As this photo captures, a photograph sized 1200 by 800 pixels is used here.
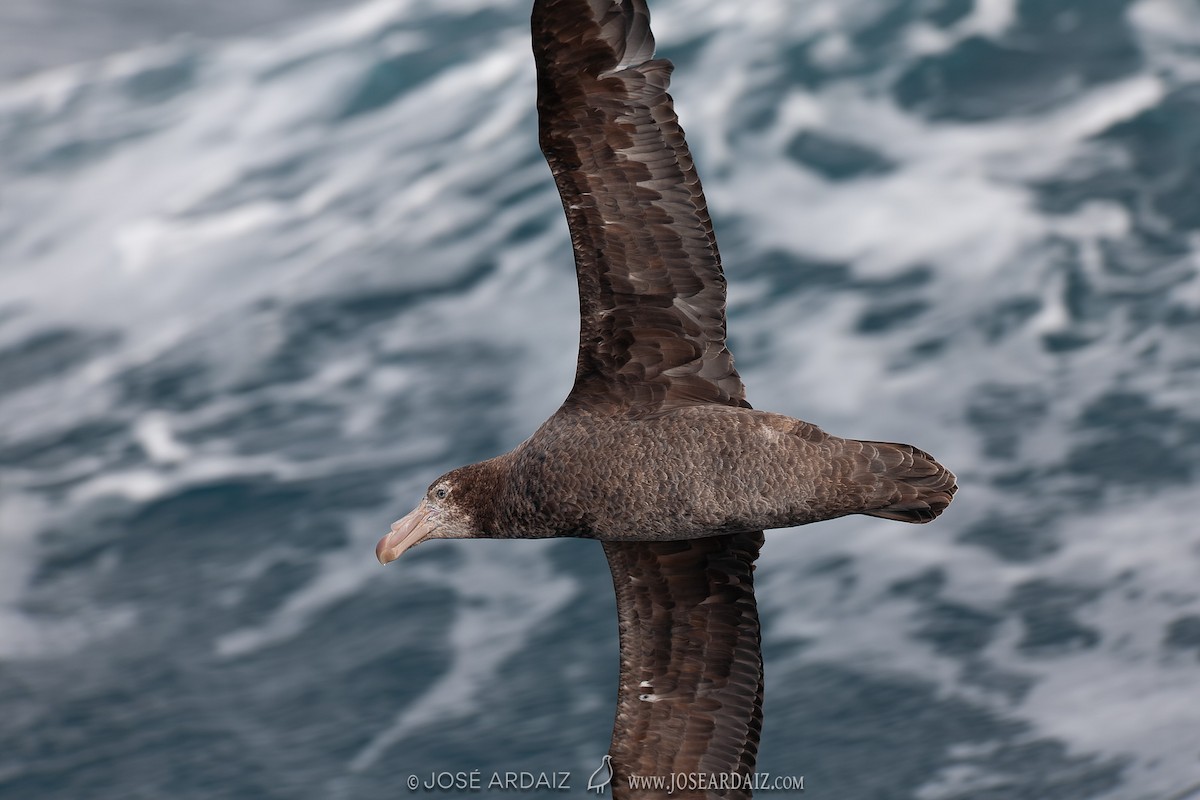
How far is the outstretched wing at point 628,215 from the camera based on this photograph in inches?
349

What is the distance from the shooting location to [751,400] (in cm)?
3912

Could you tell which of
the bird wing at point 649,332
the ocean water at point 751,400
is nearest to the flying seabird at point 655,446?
the bird wing at point 649,332

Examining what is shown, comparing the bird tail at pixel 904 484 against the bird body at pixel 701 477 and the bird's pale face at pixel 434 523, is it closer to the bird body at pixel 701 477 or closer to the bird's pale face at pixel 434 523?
the bird body at pixel 701 477

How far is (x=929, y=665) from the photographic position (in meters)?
28.4

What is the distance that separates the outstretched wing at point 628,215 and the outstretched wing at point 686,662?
1.24 m

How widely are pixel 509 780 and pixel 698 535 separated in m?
17.1

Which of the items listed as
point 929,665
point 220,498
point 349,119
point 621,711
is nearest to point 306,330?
point 220,498

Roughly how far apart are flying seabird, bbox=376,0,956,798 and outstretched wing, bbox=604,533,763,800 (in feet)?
0.04

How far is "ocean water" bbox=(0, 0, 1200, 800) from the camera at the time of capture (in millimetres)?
27500

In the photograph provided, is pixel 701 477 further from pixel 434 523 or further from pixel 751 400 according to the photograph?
pixel 751 400

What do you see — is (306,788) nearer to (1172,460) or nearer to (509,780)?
(509,780)

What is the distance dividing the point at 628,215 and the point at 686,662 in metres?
3.10

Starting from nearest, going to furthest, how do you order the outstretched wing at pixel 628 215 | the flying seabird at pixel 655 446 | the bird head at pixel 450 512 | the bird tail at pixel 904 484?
1. the bird tail at pixel 904 484
2. the flying seabird at pixel 655 446
3. the outstretched wing at pixel 628 215
4. the bird head at pixel 450 512

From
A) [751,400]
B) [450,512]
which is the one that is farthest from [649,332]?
[751,400]
